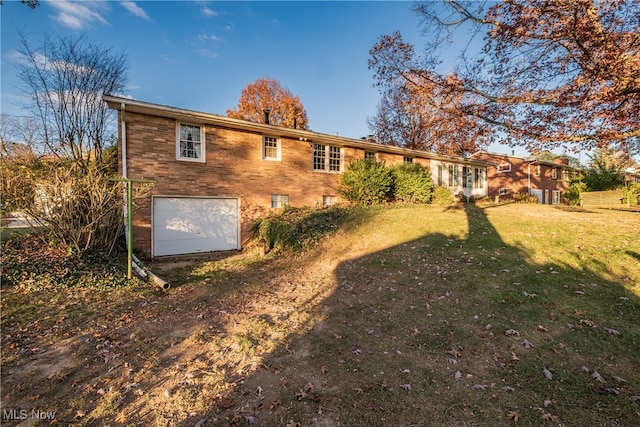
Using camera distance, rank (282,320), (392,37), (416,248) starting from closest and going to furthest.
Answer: (282,320) → (416,248) → (392,37)

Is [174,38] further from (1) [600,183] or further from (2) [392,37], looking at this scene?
(1) [600,183]

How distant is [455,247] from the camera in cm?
805

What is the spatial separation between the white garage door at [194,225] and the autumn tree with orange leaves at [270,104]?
19.2 m

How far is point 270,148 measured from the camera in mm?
13945

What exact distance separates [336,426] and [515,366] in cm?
242

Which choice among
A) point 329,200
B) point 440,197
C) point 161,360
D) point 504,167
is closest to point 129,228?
point 161,360

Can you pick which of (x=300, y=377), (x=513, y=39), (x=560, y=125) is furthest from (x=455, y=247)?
(x=300, y=377)

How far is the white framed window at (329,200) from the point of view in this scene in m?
16.0

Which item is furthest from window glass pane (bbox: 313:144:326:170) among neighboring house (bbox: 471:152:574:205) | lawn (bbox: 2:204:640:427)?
neighboring house (bbox: 471:152:574:205)

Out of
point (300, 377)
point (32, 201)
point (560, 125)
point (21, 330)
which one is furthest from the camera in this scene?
point (560, 125)

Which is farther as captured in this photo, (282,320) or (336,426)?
(282,320)

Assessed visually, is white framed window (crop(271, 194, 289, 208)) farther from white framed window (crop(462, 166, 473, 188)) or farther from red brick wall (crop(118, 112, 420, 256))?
white framed window (crop(462, 166, 473, 188))

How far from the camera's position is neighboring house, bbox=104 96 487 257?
10.6 meters

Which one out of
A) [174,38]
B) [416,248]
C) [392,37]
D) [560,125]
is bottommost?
[416,248]
